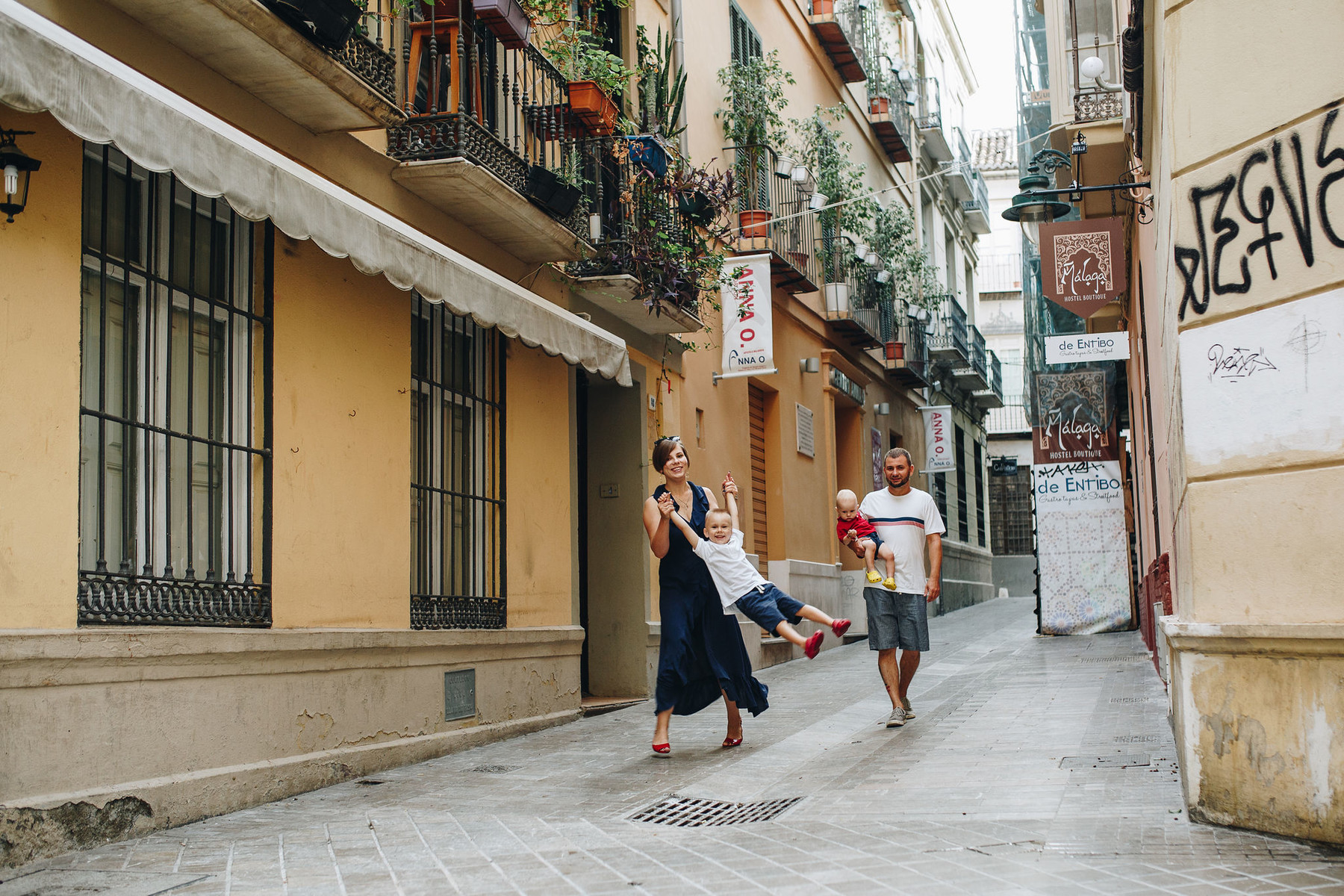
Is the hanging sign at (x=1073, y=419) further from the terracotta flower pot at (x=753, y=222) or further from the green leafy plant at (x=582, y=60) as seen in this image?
the green leafy plant at (x=582, y=60)

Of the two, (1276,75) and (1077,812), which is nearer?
(1276,75)

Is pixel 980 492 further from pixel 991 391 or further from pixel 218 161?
pixel 218 161

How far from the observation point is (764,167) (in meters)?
16.4

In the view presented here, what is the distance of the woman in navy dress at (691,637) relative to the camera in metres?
8.02

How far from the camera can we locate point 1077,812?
5672 mm

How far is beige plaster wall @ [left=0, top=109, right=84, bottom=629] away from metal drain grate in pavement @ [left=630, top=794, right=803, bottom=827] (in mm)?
2757

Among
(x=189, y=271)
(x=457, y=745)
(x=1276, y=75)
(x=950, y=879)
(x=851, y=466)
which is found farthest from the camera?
(x=851, y=466)

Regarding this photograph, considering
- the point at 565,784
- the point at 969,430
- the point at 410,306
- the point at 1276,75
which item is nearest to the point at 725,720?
the point at 565,784

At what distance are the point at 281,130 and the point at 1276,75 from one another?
531cm

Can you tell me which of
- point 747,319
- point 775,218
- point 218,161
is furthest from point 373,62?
point 775,218

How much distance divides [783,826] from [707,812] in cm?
56

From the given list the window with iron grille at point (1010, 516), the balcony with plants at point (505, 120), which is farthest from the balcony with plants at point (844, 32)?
the window with iron grille at point (1010, 516)

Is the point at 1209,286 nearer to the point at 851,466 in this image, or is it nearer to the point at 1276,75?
the point at 1276,75

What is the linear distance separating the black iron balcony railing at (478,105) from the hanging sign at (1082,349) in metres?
4.94
